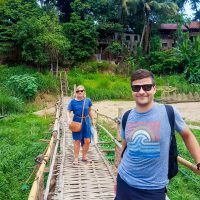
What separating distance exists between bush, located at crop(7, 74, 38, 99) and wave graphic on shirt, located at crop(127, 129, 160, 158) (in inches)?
720

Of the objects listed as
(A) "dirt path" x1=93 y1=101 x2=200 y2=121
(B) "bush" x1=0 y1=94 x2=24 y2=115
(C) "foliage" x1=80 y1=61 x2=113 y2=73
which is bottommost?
(A) "dirt path" x1=93 y1=101 x2=200 y2=121

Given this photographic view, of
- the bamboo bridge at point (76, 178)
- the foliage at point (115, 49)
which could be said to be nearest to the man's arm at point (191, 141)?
the bamboo bridge at point (76, 178)

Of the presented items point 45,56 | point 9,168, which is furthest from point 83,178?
point 45,56

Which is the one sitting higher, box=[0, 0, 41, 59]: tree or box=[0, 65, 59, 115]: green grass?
box=[0, 0, 41, 59]: tree

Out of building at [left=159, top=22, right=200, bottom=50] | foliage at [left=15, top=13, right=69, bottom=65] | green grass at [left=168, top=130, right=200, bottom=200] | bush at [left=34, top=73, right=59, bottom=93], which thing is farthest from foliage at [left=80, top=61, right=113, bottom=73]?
green grass at [left=168, top=130, right=200, bottom=200]

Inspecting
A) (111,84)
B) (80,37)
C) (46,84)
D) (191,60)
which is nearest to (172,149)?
(46,84)

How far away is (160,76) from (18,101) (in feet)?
42.4

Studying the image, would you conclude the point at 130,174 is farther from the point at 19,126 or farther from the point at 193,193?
the point at 19,126

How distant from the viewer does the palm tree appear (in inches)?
1129

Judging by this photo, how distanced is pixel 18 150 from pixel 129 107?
414 inches

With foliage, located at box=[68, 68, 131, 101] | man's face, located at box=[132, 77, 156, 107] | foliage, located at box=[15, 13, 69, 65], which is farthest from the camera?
foliage, located at box=[15, 13, 69, 65]

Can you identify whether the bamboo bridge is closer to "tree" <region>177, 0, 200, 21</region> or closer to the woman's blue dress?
the woman's blue dress

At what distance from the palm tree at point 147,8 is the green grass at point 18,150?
53.1ft

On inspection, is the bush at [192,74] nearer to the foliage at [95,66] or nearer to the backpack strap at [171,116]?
the foliage at [95,66]
